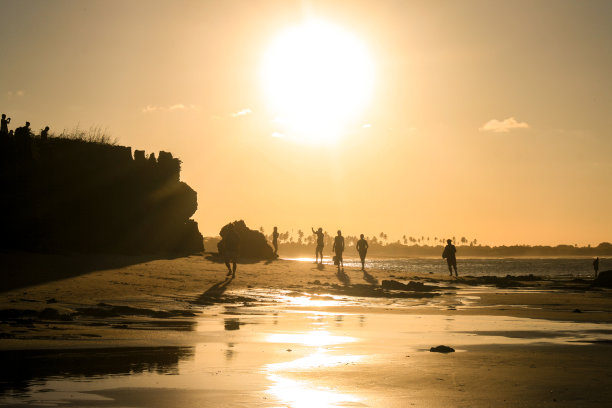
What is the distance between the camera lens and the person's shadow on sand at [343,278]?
30.9 metres

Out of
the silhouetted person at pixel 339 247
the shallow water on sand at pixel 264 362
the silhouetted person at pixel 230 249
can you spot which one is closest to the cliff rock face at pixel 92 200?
the silhouetted person at pixel 230 249

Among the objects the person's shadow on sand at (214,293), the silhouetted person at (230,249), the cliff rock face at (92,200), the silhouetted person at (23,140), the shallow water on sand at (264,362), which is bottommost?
the shallow water on sand at (264,362)

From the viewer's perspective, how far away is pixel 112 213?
3322 centimetres

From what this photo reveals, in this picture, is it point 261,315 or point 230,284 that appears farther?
point 230,284

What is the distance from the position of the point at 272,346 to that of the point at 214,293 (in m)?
11.6

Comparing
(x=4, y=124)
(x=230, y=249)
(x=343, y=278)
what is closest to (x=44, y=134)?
(x=4, y=124)

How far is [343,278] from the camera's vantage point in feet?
108

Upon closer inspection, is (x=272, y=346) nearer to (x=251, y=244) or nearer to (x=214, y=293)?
(x=214, y=293)

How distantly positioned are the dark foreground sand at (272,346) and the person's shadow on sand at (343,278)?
6254 mm

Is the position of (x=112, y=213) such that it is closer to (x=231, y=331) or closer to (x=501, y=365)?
(x=231, y=331)

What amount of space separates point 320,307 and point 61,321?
27.9 feet

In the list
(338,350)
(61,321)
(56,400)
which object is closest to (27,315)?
(61,321)

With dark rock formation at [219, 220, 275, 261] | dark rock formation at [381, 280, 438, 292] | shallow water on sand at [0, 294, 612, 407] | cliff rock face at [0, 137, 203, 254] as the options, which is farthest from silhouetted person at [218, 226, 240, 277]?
dark rock formation at [219, 220, 275, 261]

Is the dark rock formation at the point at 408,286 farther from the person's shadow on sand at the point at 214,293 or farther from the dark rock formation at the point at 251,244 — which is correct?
the dark rock formation at the point at 251,244
